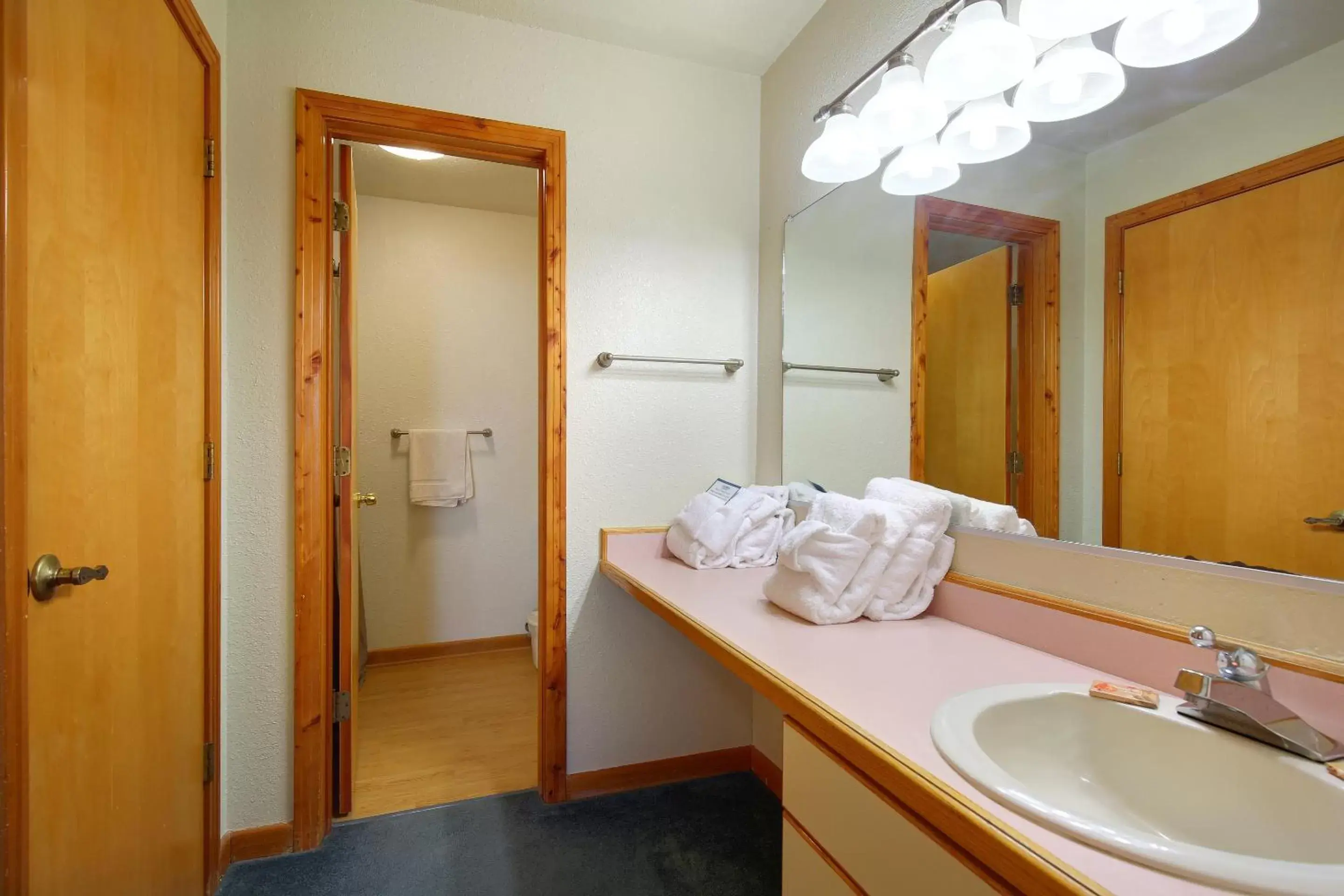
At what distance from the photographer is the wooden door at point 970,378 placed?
125cm

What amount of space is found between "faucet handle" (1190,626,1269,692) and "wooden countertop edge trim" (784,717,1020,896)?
1.36 feet

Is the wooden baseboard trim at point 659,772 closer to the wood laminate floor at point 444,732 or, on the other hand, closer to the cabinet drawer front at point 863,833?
the wood laminate floor at point 444,732

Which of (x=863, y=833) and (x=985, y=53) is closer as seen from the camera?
(x=863, y=833)

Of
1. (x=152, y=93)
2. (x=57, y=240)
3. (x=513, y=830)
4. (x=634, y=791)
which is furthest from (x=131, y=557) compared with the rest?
(x=634, y=791)

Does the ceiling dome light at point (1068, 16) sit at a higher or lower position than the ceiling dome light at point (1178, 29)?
higher

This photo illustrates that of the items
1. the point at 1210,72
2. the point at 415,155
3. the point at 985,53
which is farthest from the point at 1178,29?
the point at 415,155

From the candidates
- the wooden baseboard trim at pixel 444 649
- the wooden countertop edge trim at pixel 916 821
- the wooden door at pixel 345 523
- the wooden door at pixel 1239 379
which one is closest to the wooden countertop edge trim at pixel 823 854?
the wooden countertop edge trim at pixel 916 821

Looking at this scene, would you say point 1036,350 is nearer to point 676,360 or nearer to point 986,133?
point 986,133

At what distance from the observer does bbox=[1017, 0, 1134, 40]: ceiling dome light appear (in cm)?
94

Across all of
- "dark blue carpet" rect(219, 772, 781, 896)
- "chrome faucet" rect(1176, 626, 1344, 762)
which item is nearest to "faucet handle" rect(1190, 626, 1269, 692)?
"chrome faucet" rect(1176, 626, 1344, 762)

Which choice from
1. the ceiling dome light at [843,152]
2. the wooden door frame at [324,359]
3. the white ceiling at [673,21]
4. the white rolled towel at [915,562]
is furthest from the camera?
the white ceiling at [673,21]

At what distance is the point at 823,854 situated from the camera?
31.7 inches

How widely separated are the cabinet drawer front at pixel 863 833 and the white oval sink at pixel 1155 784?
0.09 m

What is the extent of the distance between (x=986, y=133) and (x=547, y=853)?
2052mm
